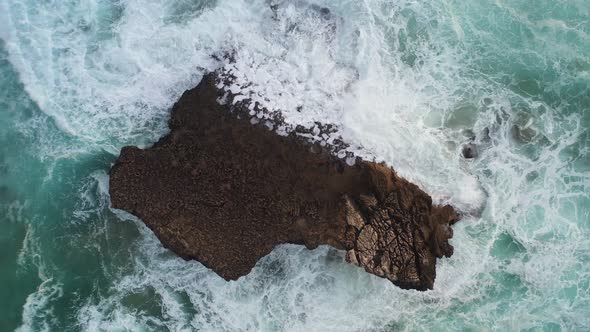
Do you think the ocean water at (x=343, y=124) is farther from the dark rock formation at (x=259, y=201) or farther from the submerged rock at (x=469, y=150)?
the dark rock formation at (x=259, y=201)

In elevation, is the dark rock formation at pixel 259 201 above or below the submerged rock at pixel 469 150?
below

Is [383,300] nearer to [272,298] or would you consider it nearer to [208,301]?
[272,298]

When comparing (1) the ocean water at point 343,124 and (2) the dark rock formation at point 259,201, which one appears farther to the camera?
(1) the ocean water at point 343,124

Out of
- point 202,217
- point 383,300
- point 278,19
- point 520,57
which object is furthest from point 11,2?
point 520,57

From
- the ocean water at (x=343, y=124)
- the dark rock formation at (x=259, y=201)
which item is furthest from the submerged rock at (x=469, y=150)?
the dark rock formation at (x=259, y=201)

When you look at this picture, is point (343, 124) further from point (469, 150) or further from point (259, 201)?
point (469, 150)

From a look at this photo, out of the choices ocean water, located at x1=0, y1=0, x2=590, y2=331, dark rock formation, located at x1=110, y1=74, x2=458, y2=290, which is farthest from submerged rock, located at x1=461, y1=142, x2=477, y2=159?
dark rock formation, located at x1=110, y1=74, x2=458, y2=290
